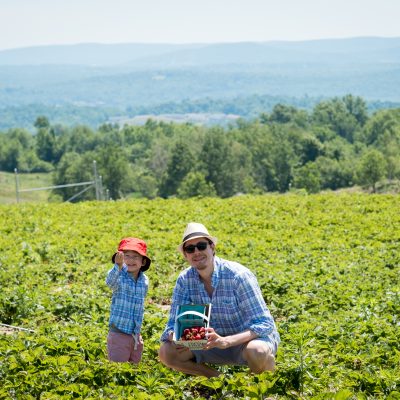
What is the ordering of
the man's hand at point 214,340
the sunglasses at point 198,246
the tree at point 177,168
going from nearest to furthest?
the man's hand at point 214,340
the sunglasses at point 198,246
the tree at point 177,168

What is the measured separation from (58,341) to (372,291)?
17.2 feet

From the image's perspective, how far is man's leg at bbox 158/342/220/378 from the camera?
681 cm

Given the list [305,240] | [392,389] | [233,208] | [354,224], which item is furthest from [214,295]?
[233,208]

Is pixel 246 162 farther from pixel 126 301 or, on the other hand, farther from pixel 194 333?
pixel 194 333

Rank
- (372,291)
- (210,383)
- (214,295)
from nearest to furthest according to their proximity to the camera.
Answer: (210,383), (214,295), (372,291)

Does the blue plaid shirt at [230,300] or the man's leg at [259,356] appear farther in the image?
the blue plaid shirt at [230,300]

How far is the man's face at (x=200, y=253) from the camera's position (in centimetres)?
674

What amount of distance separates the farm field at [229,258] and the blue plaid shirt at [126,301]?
13.2 inches

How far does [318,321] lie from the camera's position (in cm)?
933

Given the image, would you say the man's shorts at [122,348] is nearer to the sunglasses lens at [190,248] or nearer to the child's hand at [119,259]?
the child's hand at [119,259]

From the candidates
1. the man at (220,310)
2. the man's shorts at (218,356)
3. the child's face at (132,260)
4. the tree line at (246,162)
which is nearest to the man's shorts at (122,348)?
the man at (220,310)

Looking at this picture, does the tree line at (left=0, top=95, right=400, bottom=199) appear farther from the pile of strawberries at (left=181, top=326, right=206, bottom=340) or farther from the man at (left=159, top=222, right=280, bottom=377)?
the pile of strawberries at (left=181, top=326, right=206, bottom=340)

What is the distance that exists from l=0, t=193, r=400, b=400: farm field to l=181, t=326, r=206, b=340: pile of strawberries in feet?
1.19

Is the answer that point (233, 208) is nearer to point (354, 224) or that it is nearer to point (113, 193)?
point (354, 224)
